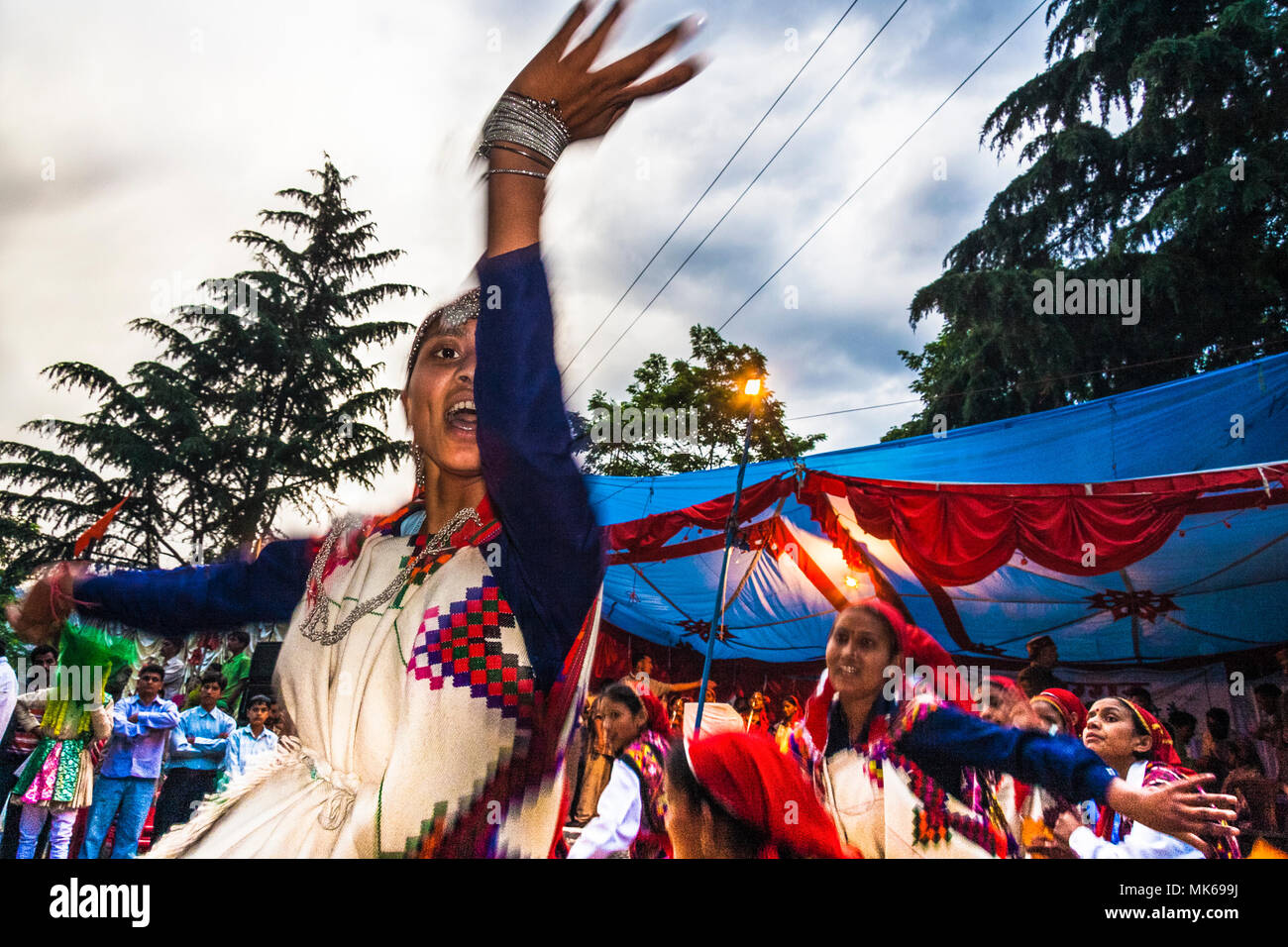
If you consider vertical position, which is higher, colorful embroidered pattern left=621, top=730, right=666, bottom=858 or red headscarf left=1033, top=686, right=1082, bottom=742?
red headscarf left=1033, top=686, right=1082, bottom=742

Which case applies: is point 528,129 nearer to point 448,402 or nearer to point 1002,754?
point 448,402

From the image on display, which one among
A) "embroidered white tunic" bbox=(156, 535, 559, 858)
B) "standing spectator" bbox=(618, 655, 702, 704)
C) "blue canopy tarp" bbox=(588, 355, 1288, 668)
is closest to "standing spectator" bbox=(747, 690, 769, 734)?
"standing spectator" bbox=(618, 655, 702, 704)

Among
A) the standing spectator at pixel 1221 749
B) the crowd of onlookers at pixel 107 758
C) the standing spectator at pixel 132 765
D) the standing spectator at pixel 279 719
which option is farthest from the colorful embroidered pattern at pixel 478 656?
the standing spectator at pixel 1221 749

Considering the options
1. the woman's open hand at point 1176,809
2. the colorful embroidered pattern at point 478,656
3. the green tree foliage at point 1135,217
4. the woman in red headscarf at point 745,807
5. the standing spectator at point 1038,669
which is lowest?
the woman in red headscarf at point 745,807

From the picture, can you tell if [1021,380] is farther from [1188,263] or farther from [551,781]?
[551,781]

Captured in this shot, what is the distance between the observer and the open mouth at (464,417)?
37.8 inches

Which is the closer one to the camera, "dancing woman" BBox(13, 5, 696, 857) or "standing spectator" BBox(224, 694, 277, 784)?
"dancing woman" BBox(13, 5, 696, 857)

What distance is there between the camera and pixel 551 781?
0.89 m

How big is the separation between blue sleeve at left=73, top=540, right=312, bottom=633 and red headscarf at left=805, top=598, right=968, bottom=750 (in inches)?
156

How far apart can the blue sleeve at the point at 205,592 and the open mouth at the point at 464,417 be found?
335 mm

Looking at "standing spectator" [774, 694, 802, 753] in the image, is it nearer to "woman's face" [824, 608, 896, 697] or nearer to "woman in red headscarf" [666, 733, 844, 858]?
"woman's face" [824, 608, 896, 697]

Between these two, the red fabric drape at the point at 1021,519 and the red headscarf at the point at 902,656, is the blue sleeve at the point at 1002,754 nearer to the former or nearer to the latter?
the red headscarf at the point at 902,656

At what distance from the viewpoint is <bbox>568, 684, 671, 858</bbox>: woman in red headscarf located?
4.43 meters
